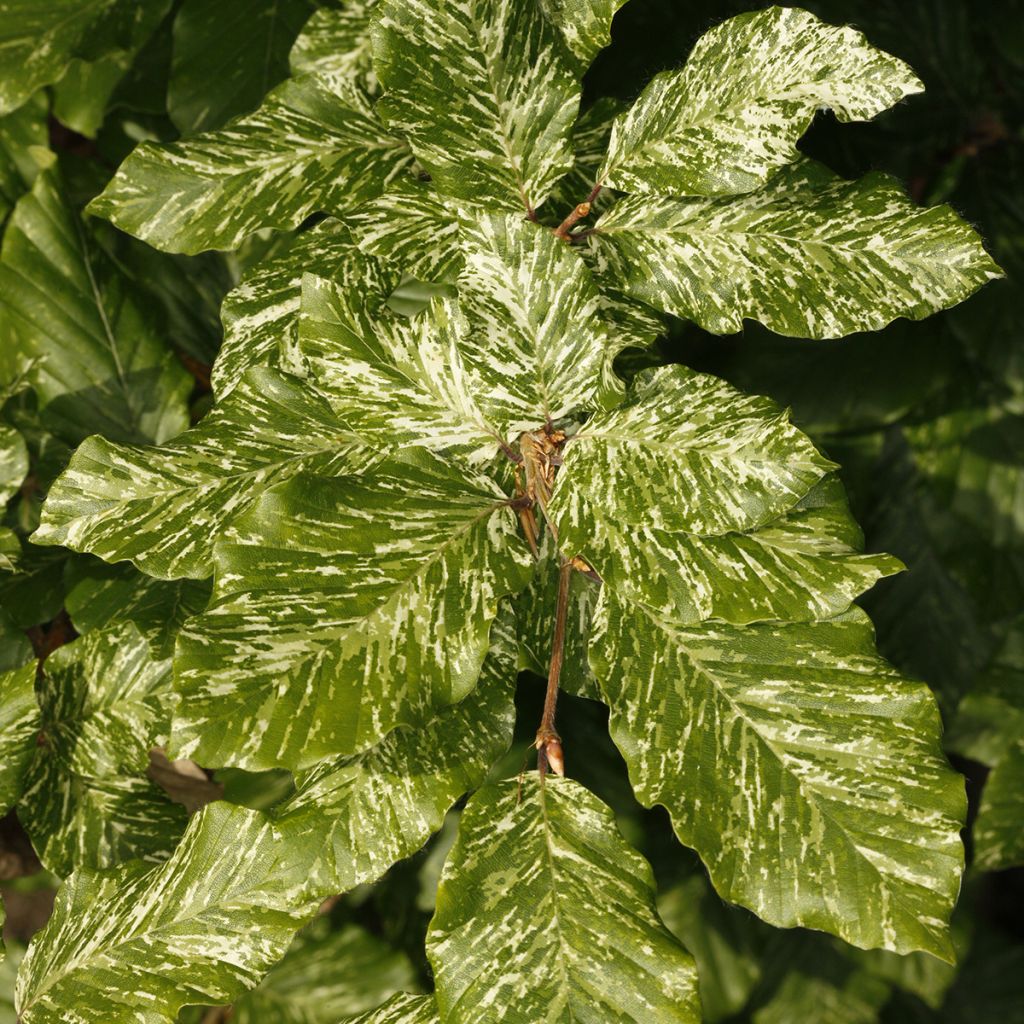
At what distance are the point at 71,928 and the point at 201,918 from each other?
0.33ft

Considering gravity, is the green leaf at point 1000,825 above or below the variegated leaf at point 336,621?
below

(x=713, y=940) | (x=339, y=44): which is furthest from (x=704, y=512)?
(x=713, y=940)

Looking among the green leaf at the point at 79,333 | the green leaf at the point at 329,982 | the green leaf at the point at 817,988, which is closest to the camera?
the green leaf at the point at 79,333

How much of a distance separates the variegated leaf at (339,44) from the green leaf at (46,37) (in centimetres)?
24

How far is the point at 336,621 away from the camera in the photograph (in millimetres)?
525

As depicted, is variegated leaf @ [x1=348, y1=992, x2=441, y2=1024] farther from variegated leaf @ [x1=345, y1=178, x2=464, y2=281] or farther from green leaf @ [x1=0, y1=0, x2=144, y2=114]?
green leaf @ [x1=0, y1=0, x2=144, y2=114]

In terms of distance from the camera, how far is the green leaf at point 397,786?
0.59 m

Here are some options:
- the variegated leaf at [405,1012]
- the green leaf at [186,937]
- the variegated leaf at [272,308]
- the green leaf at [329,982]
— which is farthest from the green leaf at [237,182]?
the green leaf at [329,982]

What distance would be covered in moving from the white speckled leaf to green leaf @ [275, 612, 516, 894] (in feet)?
0.38

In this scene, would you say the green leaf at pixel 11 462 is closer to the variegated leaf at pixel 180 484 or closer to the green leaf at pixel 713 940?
the variegated leaf at pixel 180 484

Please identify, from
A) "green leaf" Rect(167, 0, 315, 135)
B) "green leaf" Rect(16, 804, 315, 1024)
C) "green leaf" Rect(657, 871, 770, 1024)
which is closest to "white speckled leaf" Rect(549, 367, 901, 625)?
"green leaf" Rect(16, 804, 315, 1024)

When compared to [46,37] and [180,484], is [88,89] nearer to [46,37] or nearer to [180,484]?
[46,37]

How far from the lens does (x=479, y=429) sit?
603 millimetres

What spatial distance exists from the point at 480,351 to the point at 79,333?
0.48m
